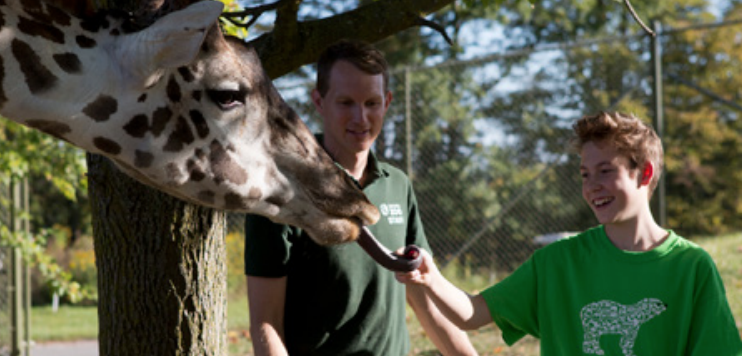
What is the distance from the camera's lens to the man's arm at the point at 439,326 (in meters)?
3.19

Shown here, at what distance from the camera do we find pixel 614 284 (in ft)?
9.23

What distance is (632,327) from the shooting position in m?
2.73

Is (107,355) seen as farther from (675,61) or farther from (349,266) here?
(675,61)

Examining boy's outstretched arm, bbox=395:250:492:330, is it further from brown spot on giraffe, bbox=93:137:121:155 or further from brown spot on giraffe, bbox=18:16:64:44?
brown spot on giraffe, bbox=18:16:64:44

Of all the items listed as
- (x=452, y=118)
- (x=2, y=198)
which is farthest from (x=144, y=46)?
(x=452, y=118)

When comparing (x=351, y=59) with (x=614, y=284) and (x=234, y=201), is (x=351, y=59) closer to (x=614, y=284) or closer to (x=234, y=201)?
(x=234, y=201)

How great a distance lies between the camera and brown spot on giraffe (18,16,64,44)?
6.97ft

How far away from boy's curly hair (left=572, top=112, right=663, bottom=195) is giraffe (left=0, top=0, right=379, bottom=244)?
0.92 metres

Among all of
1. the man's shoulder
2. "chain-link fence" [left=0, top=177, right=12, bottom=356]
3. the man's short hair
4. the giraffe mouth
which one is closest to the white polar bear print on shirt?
the giraffe mouth

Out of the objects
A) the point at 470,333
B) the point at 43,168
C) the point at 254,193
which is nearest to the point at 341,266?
the point at 254,193

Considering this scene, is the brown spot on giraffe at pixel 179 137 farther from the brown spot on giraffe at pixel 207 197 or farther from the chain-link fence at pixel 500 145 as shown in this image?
the chain-link fence at pixel 500 145

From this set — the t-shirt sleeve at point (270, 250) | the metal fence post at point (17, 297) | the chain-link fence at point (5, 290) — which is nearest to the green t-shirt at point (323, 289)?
the t-shirt sleeve at point (270, 250)

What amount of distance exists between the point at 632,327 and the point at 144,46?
1713 millimetres

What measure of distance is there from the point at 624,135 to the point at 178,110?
60.5 inches
